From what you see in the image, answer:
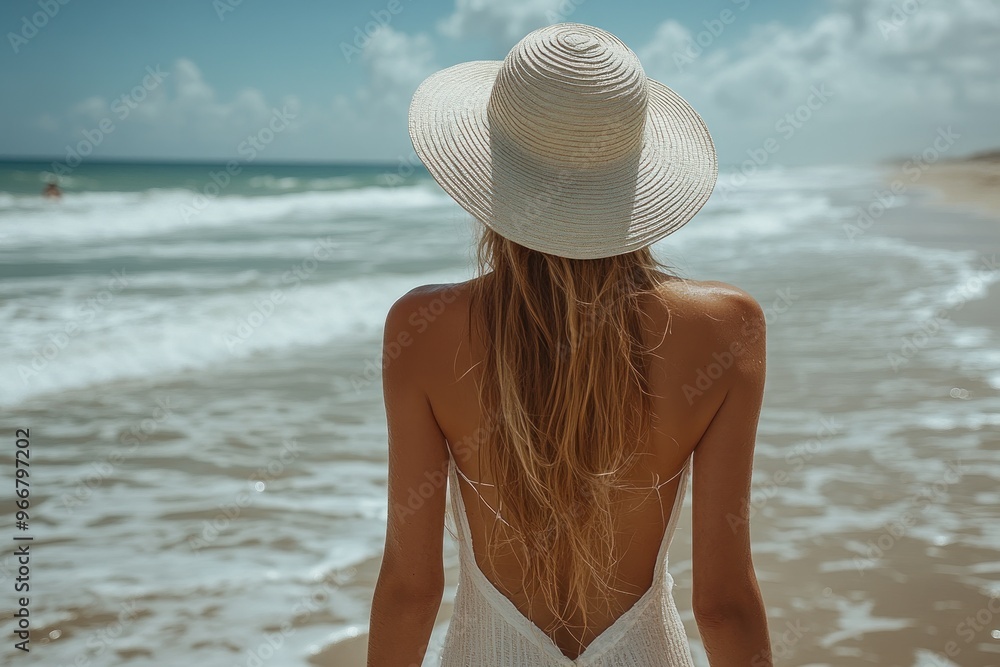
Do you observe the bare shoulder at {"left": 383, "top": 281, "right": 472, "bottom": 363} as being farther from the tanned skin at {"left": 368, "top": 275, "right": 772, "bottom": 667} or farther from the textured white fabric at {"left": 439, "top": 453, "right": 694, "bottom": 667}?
the textured white fabric at {"left": 439, "top": 453, "right": 694, "bottom": 667}

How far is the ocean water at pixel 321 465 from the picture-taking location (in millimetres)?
3119

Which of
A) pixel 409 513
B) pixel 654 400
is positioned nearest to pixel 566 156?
pixel 654 400

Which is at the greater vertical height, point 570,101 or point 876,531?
point 570,101

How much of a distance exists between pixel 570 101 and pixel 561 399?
466mm

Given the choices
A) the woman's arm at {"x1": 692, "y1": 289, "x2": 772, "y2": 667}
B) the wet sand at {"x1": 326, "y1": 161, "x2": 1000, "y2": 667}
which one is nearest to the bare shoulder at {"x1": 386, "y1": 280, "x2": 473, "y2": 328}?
the woman's arm at {"x1": 692, "y1": 289, "x2": 772, "y2": 667}

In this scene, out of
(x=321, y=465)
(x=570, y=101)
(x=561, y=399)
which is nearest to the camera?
(x=570, y=101)

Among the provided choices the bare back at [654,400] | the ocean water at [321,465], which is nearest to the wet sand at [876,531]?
the ocean water at [321,465]

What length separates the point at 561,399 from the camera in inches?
52.7

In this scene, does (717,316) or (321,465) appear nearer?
(717,316)

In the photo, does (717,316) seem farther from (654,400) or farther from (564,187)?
(564,187)

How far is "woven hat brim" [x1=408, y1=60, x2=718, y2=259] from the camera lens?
1238 mm

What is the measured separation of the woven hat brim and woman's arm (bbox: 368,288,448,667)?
0.23 metres

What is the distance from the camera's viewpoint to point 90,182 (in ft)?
115

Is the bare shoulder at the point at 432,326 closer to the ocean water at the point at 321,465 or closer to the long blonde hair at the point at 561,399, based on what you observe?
the long blonde hair at the point at 561,399
